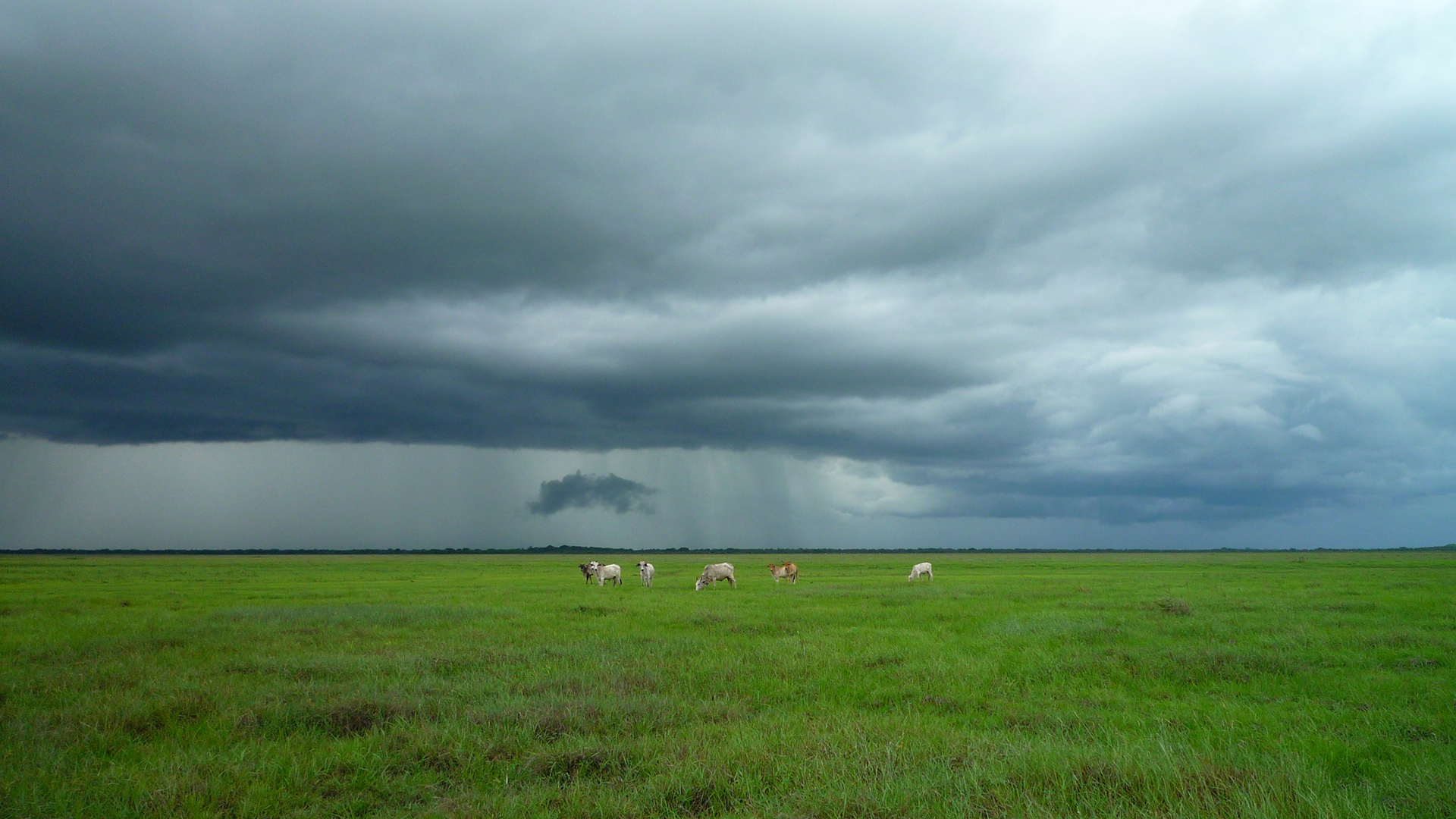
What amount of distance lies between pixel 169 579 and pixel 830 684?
54.8 m

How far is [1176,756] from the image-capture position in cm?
888

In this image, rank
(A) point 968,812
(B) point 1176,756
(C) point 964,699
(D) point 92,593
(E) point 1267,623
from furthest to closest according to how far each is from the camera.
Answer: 1. (D) point 92,593
2. (E) point 1267,623
3. (C) point 964,699
4. (B) point 1176,756
5. (A) point 968,812

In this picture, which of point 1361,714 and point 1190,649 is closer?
point 1361,714

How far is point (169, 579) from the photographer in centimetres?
5278

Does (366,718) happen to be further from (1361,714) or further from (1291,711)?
(1361,714)

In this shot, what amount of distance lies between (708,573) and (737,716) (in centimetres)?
3298

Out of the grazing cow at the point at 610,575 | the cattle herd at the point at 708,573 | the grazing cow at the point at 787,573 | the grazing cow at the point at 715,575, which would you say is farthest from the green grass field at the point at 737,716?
the grazing cow at the point at 787,573

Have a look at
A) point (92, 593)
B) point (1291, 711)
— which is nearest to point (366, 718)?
point (1291, 711)

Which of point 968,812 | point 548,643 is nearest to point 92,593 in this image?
point 548,643

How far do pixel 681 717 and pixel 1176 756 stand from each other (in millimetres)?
6240

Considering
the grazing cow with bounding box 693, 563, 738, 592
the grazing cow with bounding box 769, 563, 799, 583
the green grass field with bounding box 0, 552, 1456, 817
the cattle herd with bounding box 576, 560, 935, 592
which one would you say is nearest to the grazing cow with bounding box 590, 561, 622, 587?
the cattle herd with bounding box 576, 560, 935, 592

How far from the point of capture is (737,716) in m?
11.7

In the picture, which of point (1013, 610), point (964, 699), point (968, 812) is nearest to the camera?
point (968, 812)

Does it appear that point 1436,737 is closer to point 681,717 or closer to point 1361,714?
point 1361,714
